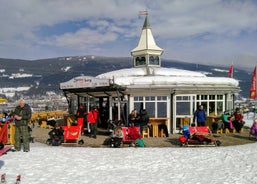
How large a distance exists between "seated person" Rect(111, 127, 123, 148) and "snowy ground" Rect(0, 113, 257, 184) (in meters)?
0.51

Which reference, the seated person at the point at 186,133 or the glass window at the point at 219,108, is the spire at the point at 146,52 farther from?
the seated person at the point at 186,133

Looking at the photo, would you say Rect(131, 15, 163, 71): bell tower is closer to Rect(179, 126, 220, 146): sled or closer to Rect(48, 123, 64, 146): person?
Rect(179, 126, 220, 146): sled

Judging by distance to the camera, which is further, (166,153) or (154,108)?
(154,108)

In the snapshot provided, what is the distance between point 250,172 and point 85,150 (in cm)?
578

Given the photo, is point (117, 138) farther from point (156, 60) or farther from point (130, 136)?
point (156, 60)

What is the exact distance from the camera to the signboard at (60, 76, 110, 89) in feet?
50.0

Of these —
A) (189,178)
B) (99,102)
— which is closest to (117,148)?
(189,178)

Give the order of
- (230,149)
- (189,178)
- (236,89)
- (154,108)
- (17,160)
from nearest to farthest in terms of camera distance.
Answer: (189,178)
(17,160)
(230,149)
(154,108)
(236,89)

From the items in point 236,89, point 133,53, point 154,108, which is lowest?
point 154,108

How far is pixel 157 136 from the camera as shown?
48.6 feet

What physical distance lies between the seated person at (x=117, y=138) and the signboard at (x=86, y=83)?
3.32 m

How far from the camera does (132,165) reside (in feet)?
29.2

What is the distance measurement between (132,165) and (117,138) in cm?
327

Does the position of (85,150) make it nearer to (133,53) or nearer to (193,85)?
(193,85)
